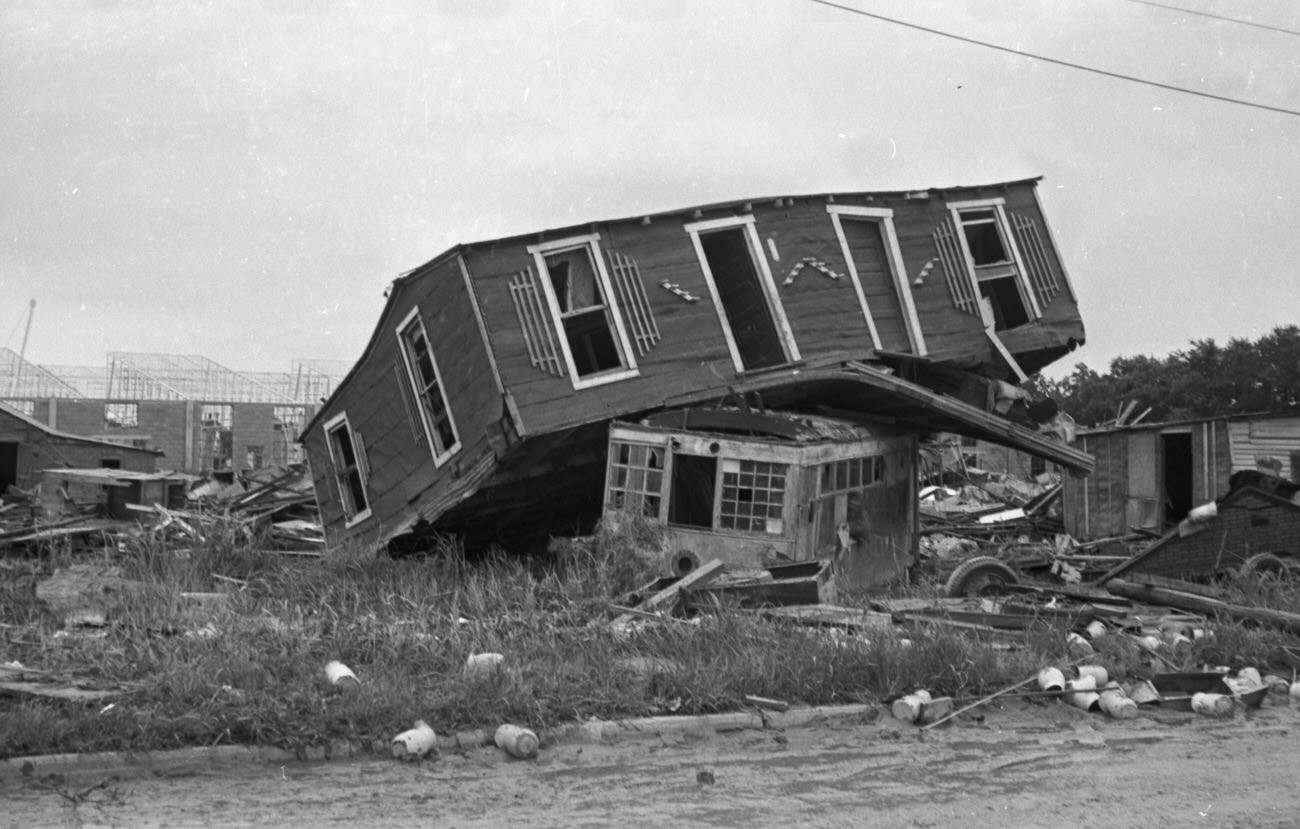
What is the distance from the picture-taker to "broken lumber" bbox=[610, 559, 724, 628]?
11.3m

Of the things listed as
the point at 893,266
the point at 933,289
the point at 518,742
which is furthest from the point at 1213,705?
the point at 933,289

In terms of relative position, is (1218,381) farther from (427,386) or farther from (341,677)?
(341,677)

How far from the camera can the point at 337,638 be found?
30.0 feet

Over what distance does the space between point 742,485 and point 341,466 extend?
28.0ft

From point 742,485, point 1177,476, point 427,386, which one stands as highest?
point 427,386

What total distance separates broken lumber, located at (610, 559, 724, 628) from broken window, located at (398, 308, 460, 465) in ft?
21.3

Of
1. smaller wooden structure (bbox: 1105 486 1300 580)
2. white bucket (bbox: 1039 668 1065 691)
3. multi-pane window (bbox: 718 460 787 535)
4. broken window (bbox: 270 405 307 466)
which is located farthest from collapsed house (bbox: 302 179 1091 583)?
broken window (bbox: 270 405 307 466)

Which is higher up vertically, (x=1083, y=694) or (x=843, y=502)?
(x=843, y=502)

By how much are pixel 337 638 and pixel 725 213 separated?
1087cm

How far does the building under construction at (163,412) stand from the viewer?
5156cm

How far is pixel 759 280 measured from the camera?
18.6 m

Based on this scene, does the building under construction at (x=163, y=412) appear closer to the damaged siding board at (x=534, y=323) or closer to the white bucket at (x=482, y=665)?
the damaged siding board at (x=534, y=323)

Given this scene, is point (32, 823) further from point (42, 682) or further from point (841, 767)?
point (841, 767)

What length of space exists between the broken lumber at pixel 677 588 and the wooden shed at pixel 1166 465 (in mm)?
14721
